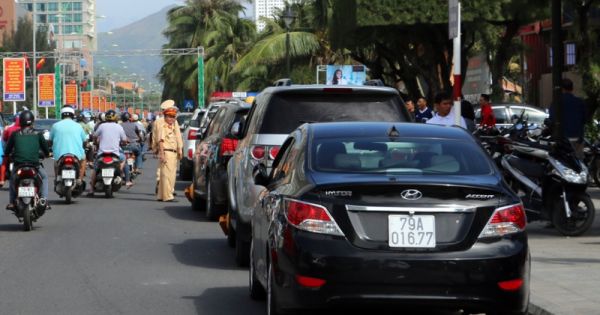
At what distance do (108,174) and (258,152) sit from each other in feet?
34.4

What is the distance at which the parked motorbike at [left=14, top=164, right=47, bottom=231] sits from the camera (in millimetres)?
16938

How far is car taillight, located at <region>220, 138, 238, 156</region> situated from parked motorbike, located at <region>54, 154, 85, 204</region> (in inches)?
193

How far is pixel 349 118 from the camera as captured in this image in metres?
12.9

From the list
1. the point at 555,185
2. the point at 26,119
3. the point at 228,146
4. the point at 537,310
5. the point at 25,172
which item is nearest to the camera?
the point at 537,310

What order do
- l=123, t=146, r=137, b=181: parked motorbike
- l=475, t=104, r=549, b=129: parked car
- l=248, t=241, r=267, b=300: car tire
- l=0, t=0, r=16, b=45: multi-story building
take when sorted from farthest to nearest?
l=0, t=0, r=16, b=45: multi-story building
l=475, t=104, r=549, b=129: parked car
l=123, t=146, r=137, b=181: parked motorbike
l=248, t=241, r=267, b=300: car tire

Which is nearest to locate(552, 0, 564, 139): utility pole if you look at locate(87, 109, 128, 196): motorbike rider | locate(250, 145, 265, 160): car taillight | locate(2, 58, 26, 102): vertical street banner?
locate(250, 145, 265, 160): car taillight

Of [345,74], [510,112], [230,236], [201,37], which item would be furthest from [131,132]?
[201,37]

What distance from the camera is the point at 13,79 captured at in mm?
64875

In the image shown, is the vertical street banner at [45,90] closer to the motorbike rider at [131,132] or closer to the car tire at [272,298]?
the motorbike rider at [131,132]

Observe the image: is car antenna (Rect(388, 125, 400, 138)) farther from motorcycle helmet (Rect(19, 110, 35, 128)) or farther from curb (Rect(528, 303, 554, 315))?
motorcycle helmet (Rect(19, 110, 35, 128))

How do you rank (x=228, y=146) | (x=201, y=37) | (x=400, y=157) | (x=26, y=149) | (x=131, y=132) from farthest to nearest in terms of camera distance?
(x=201, y=37)
(x=131, y=132)
(x=26, y=149)
(x=228, y=146)
(x=400, y=157)

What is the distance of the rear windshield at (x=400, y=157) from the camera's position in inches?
333

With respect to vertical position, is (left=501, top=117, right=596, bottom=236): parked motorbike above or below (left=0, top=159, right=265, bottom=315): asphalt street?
above

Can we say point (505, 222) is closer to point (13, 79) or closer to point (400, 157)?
point (400, 157)
